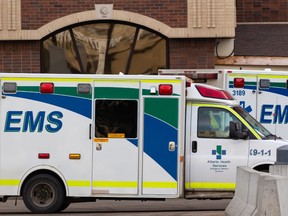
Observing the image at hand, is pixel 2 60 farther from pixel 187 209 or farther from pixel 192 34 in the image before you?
pixel 187 209

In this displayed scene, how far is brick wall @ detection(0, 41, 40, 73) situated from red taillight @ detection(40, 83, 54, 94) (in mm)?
9520

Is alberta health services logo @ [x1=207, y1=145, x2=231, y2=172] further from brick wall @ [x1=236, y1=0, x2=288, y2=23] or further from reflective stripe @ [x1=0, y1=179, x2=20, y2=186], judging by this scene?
brick wall @ [x1=236, y1=0, x2=288, y2=23]

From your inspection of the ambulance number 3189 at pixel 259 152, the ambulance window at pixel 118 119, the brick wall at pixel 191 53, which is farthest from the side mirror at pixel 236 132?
the brick wall at pixel 191 53

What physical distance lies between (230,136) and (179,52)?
9.36m

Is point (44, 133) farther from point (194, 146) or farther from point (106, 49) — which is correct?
point (106, 49)

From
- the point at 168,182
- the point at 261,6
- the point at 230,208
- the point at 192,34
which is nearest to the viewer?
the point at 230,208

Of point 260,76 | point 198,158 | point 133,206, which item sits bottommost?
point 133,206

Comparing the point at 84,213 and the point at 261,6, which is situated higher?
the point at 261,6

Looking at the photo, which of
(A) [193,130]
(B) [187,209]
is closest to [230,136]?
(A) [193,130]

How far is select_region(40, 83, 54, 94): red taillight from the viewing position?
14.0m

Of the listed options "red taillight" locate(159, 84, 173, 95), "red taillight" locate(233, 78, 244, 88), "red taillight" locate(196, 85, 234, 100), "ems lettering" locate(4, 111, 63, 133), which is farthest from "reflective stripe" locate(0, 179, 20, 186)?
"red taillight" locate(233, 78, 244, 88)

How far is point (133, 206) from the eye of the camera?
16.3 meters

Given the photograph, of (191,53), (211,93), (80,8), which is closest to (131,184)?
(211,93)

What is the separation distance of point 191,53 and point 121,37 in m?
1.99
